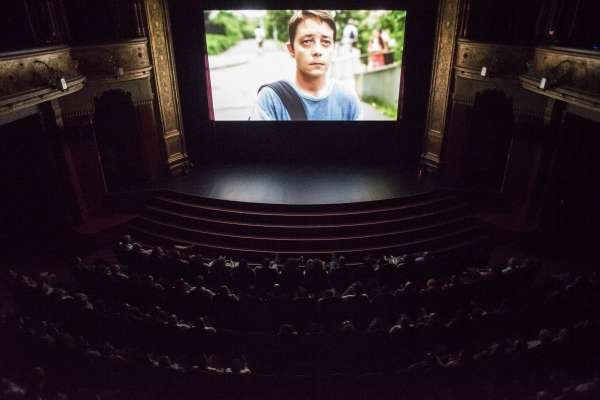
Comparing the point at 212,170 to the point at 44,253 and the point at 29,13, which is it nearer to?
the point at 44,253

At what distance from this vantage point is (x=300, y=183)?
10234 millimetres

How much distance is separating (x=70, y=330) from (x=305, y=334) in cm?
338

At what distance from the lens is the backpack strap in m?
10.6

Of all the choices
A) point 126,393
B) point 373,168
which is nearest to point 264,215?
point 373,168

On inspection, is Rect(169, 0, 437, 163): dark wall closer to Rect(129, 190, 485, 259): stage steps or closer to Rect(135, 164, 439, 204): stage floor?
Rect(135, 164, 439, 204): stage floor

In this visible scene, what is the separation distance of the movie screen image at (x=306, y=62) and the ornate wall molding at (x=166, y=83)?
93cm

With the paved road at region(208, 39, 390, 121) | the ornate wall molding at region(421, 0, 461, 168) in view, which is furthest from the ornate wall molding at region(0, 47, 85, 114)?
Result: the ornate wall molding at region(421, 0, 461, 168)

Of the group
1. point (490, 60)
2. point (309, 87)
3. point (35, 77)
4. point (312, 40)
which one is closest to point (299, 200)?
point (309, 87)

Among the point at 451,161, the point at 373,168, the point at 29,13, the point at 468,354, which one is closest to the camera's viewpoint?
the point at 468,354

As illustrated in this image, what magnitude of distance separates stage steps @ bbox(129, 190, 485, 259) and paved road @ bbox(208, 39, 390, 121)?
2816 mm

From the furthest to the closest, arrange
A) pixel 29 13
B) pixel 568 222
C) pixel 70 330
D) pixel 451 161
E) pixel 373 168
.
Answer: pixel 373 168, pixel 451 161, pixel 568 222, pixel 29 13, pixel 70 330

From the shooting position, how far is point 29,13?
760 centimetres

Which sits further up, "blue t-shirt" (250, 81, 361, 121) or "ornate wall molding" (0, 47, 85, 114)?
"ornate wall molding" (0, 47, 85, 114)

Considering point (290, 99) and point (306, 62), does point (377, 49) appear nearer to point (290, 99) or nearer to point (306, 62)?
point (306, 62)
